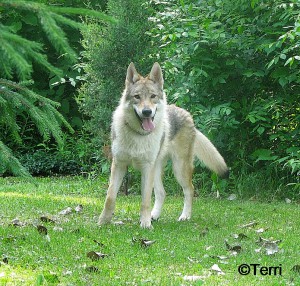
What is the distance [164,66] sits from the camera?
26.4 feet

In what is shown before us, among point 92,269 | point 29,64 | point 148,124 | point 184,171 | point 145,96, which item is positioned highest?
point 29,64

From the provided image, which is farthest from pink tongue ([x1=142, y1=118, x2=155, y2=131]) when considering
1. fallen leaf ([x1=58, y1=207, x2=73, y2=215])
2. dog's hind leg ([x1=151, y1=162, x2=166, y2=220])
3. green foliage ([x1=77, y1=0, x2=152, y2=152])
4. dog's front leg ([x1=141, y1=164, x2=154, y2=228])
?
green foliage ([x1=77, y1=0, x2=152, y2=152])

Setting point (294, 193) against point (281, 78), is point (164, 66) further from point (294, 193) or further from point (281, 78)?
point (294, 193)

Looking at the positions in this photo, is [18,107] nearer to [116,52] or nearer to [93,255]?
[93,255]

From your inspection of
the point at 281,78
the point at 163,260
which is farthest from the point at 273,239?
the point at 281,78

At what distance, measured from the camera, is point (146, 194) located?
600 cm

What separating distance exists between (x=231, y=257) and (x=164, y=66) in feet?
13.2

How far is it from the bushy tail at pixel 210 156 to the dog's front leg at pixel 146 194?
1130mm

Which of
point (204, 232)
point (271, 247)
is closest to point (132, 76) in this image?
point (204, 232)

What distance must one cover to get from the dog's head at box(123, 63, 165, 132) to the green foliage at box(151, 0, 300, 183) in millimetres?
1451

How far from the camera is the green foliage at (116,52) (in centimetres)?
853

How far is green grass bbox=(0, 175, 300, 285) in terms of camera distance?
387 centimetres

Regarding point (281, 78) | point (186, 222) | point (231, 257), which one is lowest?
point (186, 222)

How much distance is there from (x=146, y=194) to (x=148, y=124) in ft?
2.32
